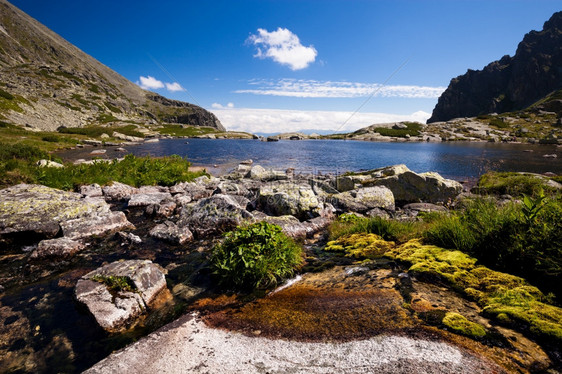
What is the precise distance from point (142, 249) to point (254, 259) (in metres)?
5.88

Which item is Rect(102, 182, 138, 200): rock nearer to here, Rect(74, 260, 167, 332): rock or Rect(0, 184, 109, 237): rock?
Rect(0, 184, 109, 237): rock

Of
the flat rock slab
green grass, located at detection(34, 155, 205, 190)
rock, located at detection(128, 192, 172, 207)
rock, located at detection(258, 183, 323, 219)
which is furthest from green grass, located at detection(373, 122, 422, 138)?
the flat rock slab

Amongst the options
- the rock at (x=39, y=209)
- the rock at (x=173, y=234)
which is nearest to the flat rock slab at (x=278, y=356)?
the rock at (x=173, y=234)

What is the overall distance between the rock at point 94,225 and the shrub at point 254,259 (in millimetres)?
7190

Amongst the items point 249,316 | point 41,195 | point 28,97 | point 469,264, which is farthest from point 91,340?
point 28,97

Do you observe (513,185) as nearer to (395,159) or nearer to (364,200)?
(364,200)

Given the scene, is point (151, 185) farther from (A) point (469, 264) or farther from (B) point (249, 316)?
(A) point (469, 264)

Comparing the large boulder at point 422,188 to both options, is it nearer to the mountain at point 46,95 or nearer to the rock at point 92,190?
the rock at point 92,190

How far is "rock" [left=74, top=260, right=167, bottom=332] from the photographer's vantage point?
18.5 ft

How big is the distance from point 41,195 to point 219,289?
11.4 meters

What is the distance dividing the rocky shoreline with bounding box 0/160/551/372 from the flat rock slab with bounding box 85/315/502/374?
0.35 feet

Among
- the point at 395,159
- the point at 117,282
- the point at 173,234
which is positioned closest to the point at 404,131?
the point at 395,159

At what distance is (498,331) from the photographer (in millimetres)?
3967

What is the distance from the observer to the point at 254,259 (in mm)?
6680
